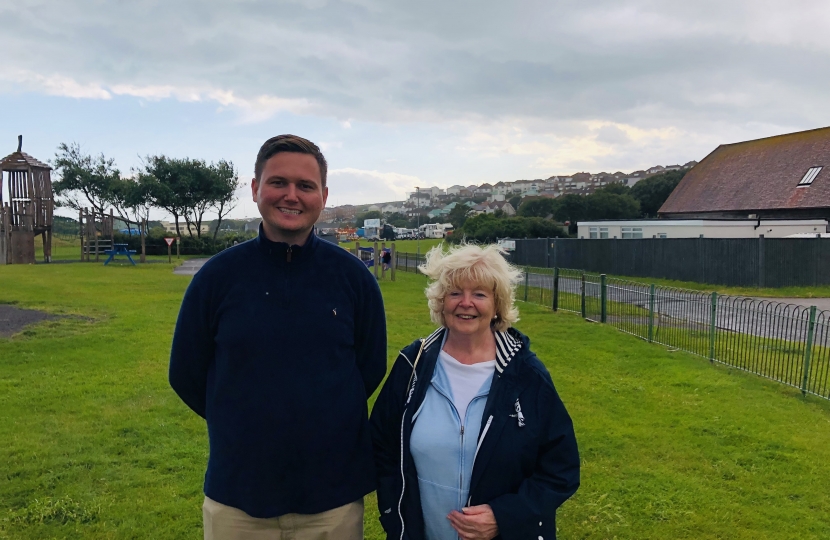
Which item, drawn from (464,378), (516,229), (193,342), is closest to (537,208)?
(516,229)

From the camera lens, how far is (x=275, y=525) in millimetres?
2393

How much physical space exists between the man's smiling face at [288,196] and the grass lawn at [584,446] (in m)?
2.85

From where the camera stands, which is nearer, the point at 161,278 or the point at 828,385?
the point at 828,385

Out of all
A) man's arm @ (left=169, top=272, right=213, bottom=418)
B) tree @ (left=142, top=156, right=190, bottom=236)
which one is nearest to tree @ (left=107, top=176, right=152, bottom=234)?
tree @ (left=142, top=156, right=190, bottom=236)

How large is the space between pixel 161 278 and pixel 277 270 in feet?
78.8

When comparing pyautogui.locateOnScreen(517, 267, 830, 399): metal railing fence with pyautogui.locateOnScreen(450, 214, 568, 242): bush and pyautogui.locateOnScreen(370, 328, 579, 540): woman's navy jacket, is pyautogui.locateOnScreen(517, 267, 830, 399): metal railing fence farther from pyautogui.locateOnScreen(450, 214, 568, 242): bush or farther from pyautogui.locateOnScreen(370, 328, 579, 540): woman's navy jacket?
pyautogui.locateOnScreen(450, 214, 568, 242): bush

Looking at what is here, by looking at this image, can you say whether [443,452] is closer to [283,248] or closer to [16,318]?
[283,248]

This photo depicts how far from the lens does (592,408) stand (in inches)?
283

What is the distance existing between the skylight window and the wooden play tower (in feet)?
132

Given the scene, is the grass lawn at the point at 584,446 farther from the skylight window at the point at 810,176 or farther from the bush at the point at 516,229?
the bush at the point at 516,229

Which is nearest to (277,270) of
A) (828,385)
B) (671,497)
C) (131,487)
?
Answer: (131,487)

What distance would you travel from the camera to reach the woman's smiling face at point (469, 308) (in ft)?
8.52

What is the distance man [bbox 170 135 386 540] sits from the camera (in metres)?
2.34

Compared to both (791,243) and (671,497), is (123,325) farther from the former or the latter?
(791,243)
